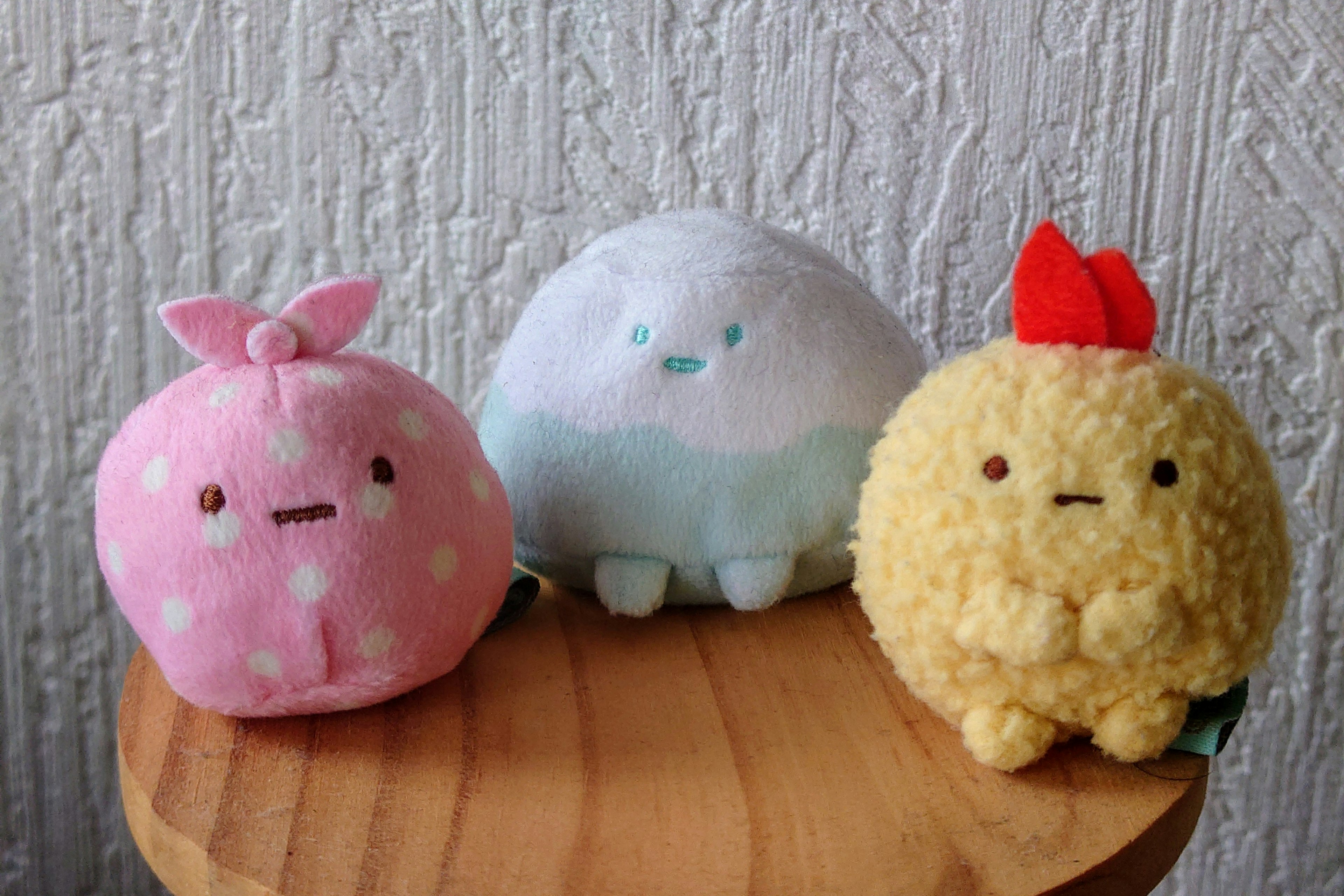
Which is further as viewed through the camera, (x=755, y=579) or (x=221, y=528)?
(x=755, y=579)

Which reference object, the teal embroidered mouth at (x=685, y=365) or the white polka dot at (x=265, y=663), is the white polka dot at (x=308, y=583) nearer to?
the white polka dot at (x=265, y=663)

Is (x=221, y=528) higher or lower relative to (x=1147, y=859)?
higher

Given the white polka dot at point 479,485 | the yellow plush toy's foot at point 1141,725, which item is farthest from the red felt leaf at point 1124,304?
the white polka dot at point 479,485

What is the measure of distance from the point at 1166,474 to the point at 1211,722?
11cm

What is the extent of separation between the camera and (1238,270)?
656 millimetres

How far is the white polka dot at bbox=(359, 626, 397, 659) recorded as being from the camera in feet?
1.39

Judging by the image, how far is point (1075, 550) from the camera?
38 centimetres

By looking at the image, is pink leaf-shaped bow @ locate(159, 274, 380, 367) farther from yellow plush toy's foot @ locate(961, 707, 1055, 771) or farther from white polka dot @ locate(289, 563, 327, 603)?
yellow plush toy's foot @ locate(961, 707, 1055, 771)

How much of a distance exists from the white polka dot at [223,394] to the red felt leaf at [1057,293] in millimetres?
281

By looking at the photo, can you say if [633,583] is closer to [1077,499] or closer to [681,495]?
[681,495]

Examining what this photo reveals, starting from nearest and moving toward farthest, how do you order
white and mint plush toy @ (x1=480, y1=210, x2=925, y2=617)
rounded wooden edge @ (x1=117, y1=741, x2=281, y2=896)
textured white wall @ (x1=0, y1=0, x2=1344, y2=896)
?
rounded wooden edge @ (x1=117, y1=741, x2=281, y2=896) < white and mint plush toy @ (x1=480, y1=210, x2=925, y2=617) < textured white wall @ (x1=0, y1=0, x2=1344, y2=896)

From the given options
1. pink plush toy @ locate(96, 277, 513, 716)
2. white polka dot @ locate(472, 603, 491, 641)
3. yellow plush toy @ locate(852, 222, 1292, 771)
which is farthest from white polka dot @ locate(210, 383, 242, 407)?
yellow plush toy @ locate(852, 222, 1292, 771)

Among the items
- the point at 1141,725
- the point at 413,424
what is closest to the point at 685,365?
the point at 413,424

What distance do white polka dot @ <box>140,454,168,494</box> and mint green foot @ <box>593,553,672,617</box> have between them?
0.19 m
